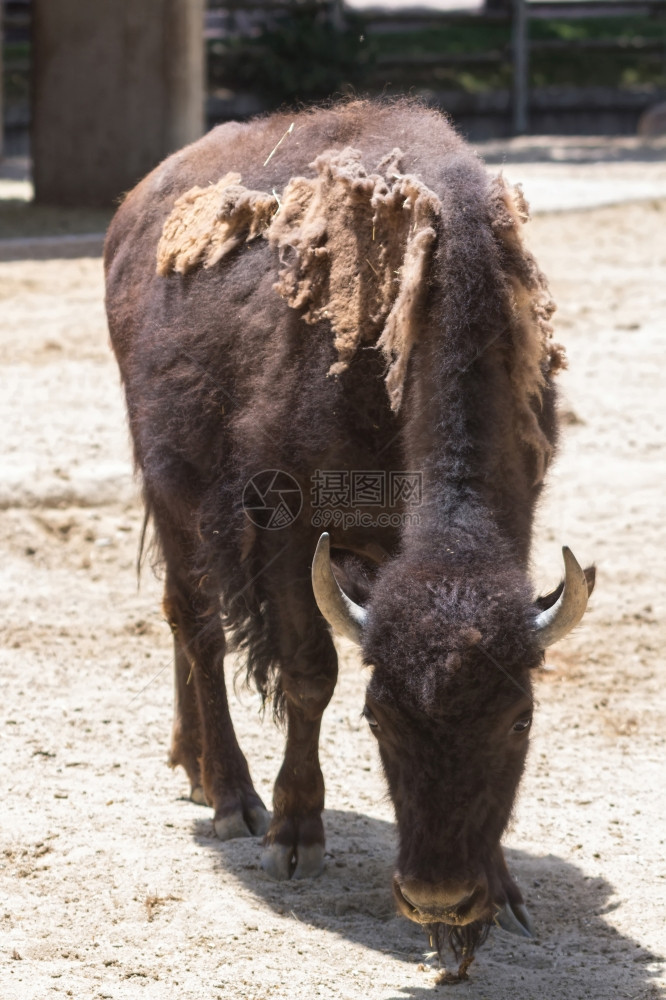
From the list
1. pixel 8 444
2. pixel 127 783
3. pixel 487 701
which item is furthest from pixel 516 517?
pixel 8 444

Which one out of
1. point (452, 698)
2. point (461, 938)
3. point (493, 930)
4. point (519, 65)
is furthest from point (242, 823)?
point (519, 65)

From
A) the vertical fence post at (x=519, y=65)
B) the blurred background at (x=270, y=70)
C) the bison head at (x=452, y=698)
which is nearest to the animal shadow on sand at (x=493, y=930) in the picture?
the bison head at (x=452, y=698)

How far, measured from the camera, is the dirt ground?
339cm

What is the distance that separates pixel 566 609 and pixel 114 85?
11.4m

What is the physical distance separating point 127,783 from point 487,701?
6.10 ft

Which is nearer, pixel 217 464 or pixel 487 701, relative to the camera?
pixel 487 701

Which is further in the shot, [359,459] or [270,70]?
[270,70]

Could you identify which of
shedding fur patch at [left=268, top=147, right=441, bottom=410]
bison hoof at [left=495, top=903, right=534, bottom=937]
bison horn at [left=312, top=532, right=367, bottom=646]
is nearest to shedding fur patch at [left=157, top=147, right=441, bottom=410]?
shedding fur patch at [left=268, top=147, right=441, bottom=410]

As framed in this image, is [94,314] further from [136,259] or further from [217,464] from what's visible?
[217,464]

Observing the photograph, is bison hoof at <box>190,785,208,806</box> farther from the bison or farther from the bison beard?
the bison beard

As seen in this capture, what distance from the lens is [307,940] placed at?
139 inches

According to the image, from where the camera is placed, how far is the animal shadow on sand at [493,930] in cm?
337

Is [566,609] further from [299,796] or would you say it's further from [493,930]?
[299,796]

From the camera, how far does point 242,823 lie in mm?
4219
